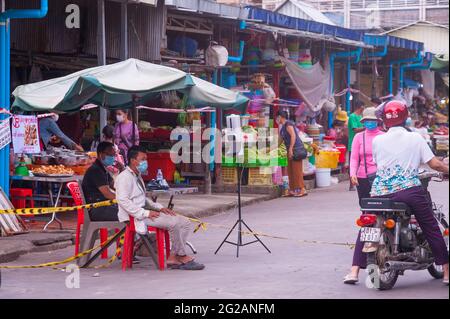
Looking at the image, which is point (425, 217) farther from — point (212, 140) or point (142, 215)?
point (212, 140)

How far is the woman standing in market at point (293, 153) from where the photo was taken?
19250 mm

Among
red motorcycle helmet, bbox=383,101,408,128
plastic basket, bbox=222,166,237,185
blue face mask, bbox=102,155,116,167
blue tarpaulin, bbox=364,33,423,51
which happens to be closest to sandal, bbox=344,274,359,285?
red motorcycle helmet, bbox=383,101,408,128

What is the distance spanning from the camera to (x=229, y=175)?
19719mm

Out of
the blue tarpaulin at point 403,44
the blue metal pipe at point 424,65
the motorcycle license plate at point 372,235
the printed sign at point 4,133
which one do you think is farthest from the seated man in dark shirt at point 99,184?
the blue metal pipe at point 424,65

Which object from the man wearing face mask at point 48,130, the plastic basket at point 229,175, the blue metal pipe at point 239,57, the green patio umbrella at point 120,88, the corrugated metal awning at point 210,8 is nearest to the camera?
the green patio umbrella at point 120,88

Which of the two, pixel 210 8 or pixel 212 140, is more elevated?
pixel 210 8

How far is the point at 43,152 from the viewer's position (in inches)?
593

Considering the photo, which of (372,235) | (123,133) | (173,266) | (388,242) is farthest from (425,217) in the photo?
(123,133)

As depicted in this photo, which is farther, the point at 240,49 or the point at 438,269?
the point at 240,49

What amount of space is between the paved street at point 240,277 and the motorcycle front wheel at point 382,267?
0.10 metres

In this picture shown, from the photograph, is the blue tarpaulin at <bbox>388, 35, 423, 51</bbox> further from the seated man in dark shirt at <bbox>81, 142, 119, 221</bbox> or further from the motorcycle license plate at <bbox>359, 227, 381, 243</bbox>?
the motorcycle license plate at <bbox>359, 227, 381, 243</bbox>

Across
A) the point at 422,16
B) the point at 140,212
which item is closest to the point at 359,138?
the point at 140,212

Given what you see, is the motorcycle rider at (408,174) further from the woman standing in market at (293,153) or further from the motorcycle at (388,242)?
the woman standing in market at (293,153)

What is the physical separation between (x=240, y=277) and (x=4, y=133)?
479 centimetres
